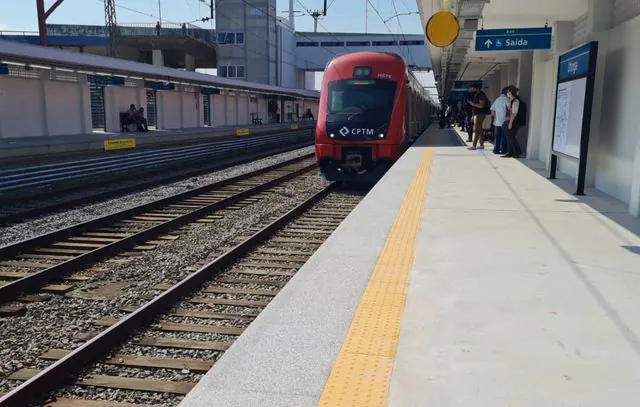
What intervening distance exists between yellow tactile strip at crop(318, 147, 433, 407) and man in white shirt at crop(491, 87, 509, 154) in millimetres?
8153

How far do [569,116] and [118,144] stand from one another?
1291 cm

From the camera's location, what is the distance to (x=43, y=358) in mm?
3789

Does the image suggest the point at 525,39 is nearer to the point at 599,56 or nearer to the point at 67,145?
the point at 599,56

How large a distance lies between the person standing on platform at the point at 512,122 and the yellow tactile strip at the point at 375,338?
730 cm

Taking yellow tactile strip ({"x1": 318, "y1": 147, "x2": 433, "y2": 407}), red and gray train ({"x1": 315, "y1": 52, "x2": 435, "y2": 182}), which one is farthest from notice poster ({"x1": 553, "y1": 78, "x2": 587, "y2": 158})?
red and gray train ({"x1": 315, "y1": 52, "x2": 435, "y2": 182})

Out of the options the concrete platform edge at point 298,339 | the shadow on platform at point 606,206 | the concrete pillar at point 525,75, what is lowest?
the concrete platform edge at point 298,339

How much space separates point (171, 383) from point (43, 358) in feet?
3.38

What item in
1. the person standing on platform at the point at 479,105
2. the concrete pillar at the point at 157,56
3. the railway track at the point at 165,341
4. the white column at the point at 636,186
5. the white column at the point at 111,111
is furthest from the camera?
the concrete pillar at the point at 157,56

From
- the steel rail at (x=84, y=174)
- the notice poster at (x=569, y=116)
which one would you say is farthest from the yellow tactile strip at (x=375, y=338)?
the steel rail at (x=84, y=174)

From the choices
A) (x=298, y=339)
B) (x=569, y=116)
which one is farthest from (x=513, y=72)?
(x=298, y=339)

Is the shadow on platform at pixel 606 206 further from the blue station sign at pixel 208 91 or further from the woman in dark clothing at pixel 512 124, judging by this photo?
the blue station sign at pixel 208 91

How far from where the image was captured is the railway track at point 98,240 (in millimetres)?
5355

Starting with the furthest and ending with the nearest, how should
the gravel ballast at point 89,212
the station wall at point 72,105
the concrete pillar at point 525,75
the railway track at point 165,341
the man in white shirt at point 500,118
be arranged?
1. the station wall at point 72,105
2. the concrete pillar at point 525,75
3. the man in white shirt at point 500,118
4. the gravel ballast at point 89,212
5. the railway track at point 165,341

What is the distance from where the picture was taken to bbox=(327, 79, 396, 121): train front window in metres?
11.8
